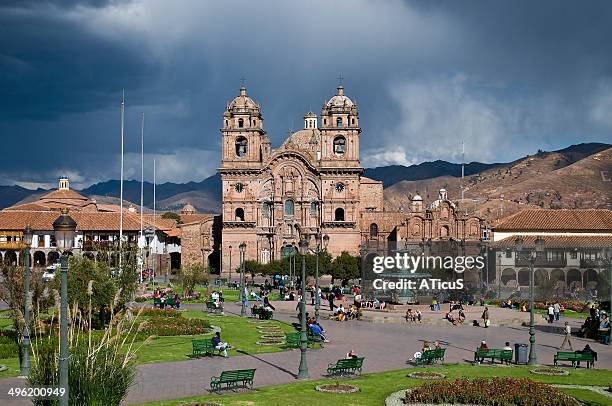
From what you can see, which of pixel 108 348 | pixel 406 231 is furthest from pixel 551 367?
pixel 406 231

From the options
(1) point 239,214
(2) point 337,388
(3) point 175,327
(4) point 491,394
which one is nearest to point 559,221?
(1) point 239,214

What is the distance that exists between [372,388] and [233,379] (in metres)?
4.05

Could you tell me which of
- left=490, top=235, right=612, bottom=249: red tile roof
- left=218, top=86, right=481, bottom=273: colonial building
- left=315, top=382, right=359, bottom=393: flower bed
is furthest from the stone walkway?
left=218, top=86, right=481, bottom=273: colonial building

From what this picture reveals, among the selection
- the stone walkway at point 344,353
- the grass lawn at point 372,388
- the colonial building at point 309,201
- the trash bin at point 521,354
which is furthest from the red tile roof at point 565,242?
the grass lawn at point 372,388

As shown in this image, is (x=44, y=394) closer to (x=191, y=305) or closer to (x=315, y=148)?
(x=191, y=305)

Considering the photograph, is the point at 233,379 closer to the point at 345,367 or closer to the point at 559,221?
the point at 345,367

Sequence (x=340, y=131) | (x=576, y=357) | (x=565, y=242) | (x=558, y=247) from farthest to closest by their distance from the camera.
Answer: (x=340, y=131) → (x=565, y=242) → (x=558, y=247) → (x=576, y=357)

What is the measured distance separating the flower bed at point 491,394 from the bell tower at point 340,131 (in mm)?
69390

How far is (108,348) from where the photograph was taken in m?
16.8

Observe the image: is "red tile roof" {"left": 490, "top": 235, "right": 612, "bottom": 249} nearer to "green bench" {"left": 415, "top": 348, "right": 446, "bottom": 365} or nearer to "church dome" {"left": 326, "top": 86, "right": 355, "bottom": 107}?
"church dome" {"left": 326, "top": 86, "right": 355, "bottom": 107}

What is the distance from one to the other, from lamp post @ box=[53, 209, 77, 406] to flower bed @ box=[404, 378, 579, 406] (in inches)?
397

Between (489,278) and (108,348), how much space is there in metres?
63.6

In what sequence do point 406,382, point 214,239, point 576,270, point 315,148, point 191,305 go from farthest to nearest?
1. point 315,148
2. point 214,239
3. point 576,270
4. point 191,305
5. point 406,382

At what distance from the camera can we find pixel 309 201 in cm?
9212
